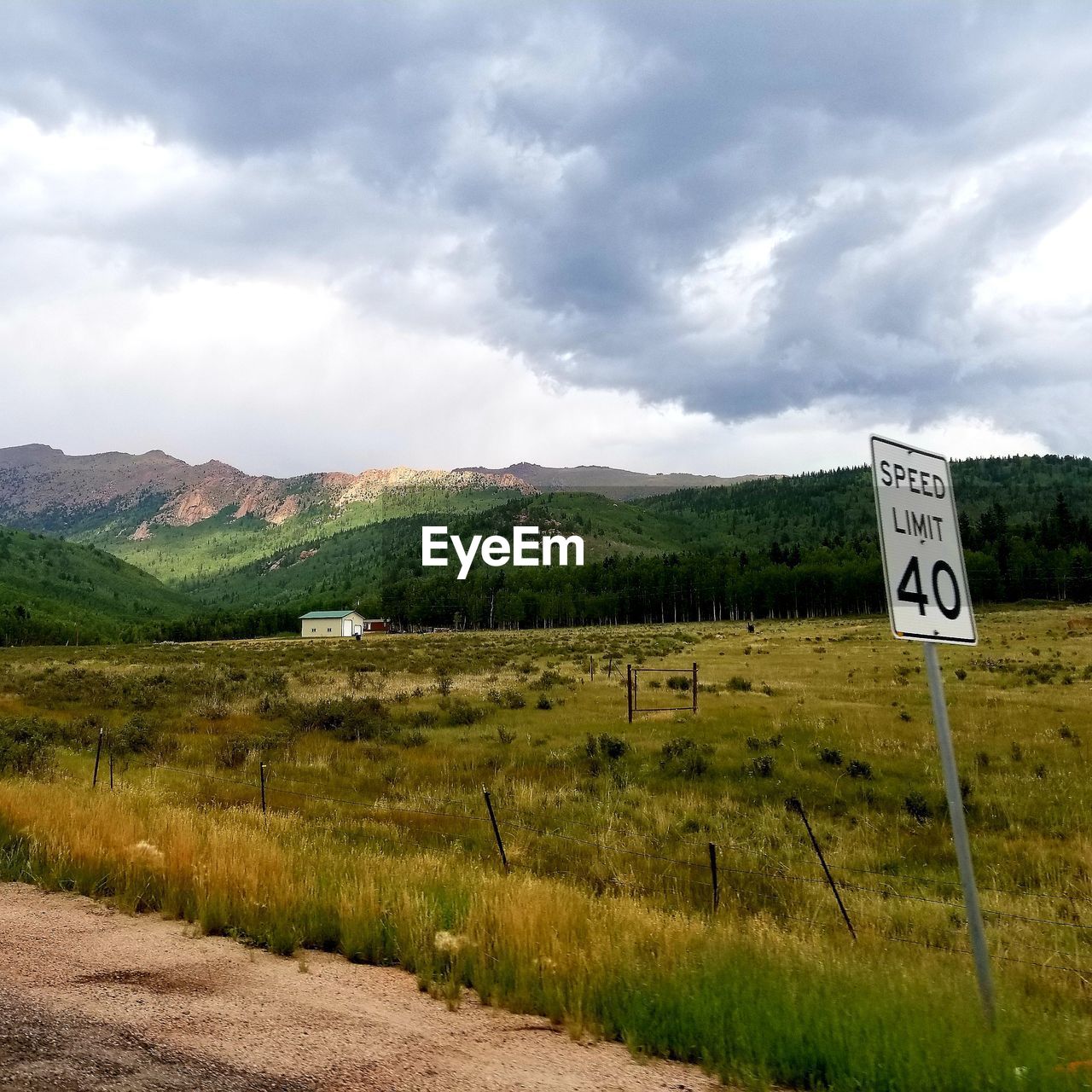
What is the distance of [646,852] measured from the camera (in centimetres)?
1216

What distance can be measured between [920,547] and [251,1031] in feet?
19.6

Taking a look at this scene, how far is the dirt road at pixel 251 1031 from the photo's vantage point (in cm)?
455

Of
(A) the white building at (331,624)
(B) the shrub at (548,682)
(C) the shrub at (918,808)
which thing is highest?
(A) the white building at (331,624)

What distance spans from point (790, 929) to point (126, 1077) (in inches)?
290

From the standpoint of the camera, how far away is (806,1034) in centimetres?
515

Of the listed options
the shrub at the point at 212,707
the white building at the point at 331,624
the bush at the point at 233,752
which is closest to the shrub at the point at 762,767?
the bush at the point at 233,752

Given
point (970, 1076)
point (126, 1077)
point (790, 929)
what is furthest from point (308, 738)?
point (970, 1076)

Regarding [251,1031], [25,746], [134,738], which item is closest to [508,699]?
[134,738]

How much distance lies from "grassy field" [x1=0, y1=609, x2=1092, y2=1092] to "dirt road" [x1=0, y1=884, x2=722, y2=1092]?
381 millimetres

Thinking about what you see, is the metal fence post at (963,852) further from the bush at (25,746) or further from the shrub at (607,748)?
the bush at (25,746)

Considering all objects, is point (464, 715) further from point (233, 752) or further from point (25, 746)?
point (25, 746)

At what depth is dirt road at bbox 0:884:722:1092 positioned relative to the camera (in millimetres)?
4547

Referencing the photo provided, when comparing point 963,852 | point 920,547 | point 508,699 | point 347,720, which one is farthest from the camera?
point 508,699

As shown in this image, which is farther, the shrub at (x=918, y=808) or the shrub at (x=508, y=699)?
the shrub at (x=508, y=699)
